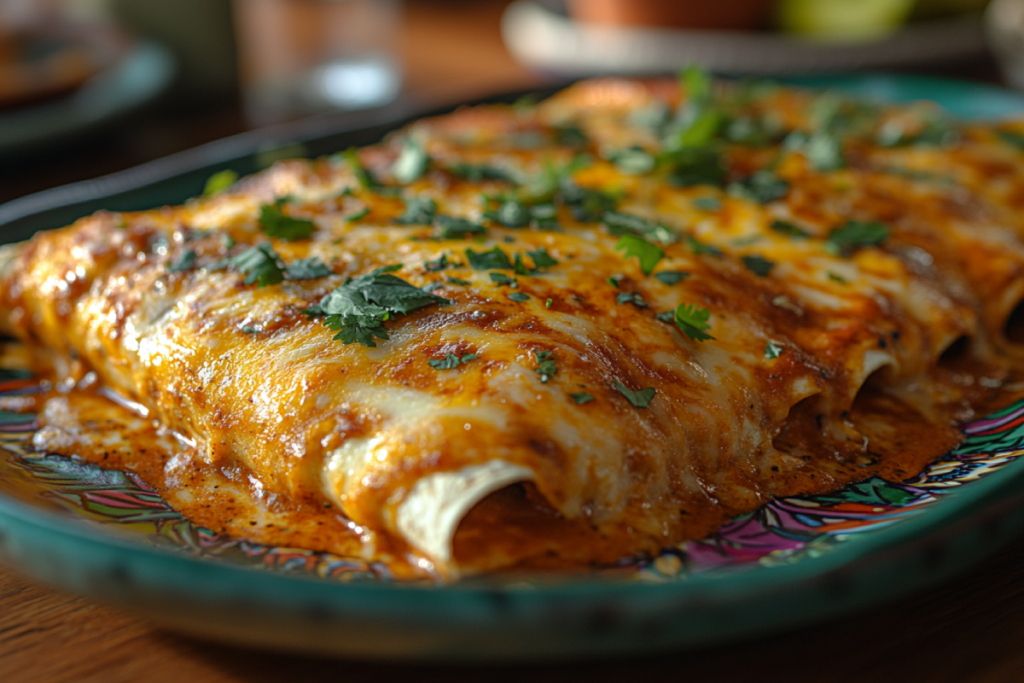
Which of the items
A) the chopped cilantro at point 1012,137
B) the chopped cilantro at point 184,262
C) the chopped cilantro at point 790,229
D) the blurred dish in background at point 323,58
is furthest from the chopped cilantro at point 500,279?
the blurred dish in background at point 323,58

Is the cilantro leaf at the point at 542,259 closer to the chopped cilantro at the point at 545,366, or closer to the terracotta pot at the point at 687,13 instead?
the chopped cilantro at the point at 545,366

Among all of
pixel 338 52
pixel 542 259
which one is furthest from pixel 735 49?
pixel 542 259

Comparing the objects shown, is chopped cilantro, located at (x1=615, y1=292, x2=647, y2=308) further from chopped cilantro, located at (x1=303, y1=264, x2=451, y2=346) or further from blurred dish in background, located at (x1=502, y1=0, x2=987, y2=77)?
blurred dish in background, located at (x1=502, y1=0, x2=987, y2=77)

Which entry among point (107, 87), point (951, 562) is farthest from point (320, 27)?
point (951, 562)

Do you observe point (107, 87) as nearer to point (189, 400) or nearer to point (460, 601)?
point (189, 400)

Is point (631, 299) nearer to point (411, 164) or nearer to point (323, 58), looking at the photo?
point (411, 164)
